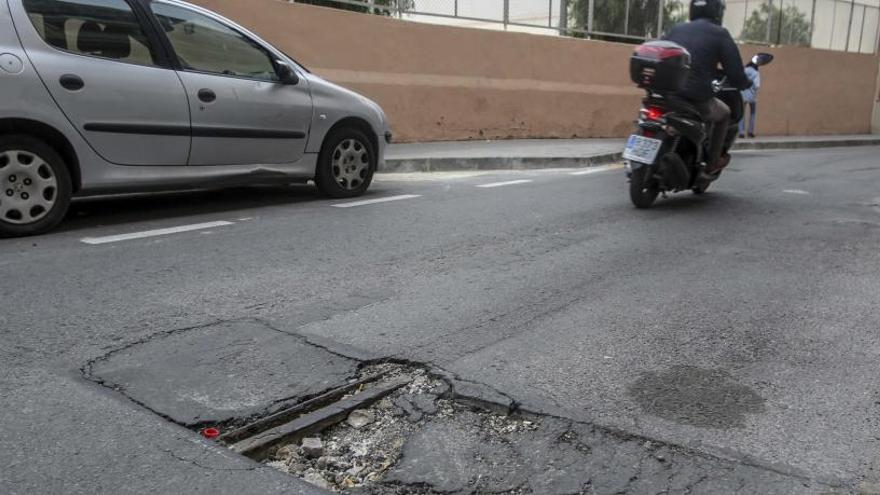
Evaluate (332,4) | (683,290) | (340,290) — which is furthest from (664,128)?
(332,4)

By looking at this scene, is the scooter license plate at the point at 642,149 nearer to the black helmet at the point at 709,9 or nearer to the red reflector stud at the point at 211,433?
the black helmet at the point at 709,9

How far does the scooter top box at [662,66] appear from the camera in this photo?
644 cm

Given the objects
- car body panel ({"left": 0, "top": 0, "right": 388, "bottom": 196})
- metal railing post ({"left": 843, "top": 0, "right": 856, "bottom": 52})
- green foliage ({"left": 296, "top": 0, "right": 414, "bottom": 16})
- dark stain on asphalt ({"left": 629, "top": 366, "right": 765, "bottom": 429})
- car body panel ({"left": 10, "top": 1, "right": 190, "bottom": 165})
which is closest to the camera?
dark stain on asphalt ({"left": 629, "top": 366, "right": 765, "bottom": 429})

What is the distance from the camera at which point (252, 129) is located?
6.46 m

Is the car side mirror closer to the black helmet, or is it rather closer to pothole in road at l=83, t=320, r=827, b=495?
pothole in road at l=83, t=320, r=827, b=495

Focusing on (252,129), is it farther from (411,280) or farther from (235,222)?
(411,280)

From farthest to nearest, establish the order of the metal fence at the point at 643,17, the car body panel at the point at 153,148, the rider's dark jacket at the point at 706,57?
the metal fence at the point at 643,17
the rider's dark jacket at the point at 706,57
the car body panel at the point at 153,148

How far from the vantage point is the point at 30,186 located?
207 inches

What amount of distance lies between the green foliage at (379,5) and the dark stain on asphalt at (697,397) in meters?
9.84

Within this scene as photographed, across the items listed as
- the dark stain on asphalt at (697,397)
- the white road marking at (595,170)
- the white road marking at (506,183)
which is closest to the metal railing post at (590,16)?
the white road marking at (595,170)

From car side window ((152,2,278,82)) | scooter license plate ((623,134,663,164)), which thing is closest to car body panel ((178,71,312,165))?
car side window ((152,2,278,82))

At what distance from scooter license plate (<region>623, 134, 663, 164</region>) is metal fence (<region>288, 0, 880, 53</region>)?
6571 mm

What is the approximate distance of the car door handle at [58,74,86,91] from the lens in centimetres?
531

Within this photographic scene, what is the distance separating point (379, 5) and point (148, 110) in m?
7.09
